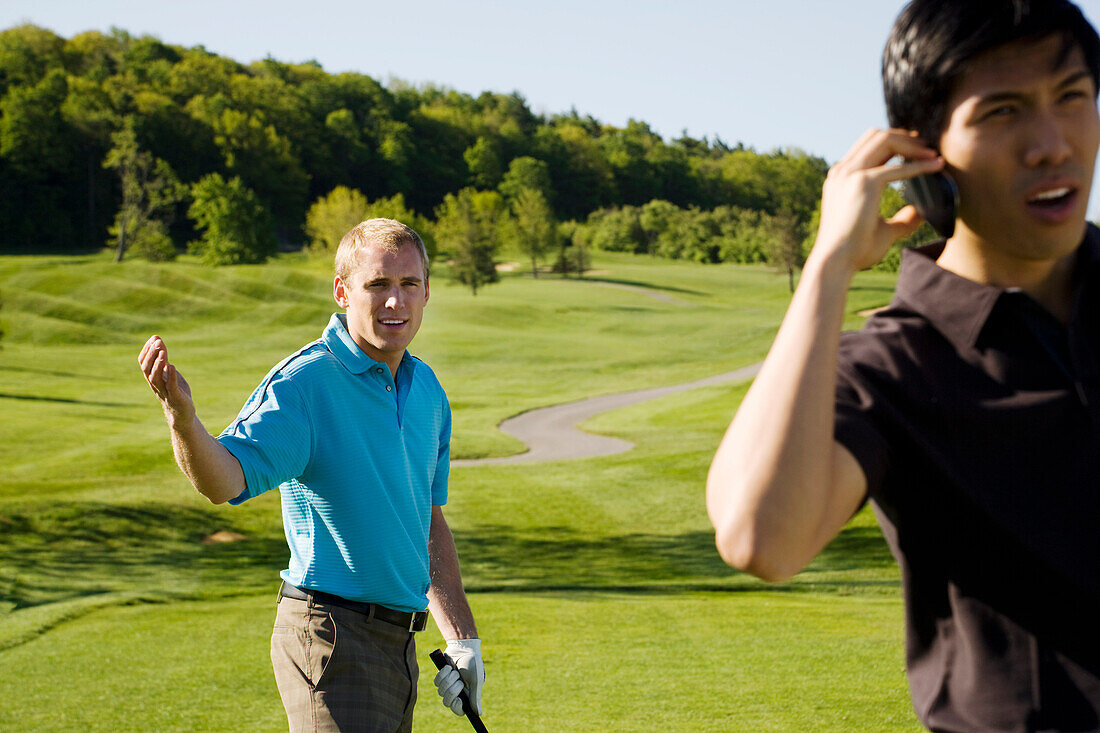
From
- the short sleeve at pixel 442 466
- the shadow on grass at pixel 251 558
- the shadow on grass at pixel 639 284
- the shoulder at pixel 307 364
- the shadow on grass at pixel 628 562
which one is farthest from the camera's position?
the shadow on grass at pixel 639 284

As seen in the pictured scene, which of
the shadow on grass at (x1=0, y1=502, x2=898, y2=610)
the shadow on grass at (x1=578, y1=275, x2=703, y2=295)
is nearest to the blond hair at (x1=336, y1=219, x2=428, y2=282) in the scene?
the shadow on grass at (x1=0, y1=502, x2=898, y2=610)

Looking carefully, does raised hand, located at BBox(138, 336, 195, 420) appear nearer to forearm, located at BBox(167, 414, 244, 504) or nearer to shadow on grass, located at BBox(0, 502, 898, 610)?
forearm, located at BBox(167, 414, 244, 504)

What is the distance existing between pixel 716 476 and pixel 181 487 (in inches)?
650

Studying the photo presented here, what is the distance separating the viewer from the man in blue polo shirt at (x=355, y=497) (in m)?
3.19

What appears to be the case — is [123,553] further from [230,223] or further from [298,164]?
[298,164]

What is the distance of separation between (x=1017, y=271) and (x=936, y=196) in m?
0.17

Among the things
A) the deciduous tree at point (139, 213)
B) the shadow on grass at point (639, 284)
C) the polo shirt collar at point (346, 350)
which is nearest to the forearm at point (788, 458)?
the polo shirt collar at point (346, 350)

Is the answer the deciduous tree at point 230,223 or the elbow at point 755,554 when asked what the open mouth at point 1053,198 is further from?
the deciduous tree at point 230,223

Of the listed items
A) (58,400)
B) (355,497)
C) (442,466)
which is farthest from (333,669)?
(58,400)

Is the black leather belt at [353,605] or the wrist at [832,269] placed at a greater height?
the wrist at [832,269]

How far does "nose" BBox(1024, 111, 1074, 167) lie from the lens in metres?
1.29

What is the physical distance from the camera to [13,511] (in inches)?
565

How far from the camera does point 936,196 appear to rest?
1354 mm

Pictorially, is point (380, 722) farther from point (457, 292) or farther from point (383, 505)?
point (457, 292)
